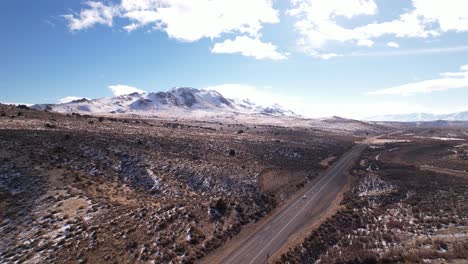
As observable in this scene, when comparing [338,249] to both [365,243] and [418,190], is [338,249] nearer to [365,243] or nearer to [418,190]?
[365,243]

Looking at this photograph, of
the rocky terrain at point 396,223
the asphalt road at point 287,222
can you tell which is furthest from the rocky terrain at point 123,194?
the rocky terrain at point 396,223

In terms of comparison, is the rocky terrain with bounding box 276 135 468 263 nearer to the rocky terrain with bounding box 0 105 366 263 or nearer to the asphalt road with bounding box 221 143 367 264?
the asphalt road with bounding box 221 143 367 264

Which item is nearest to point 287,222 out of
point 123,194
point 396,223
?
point 396,223

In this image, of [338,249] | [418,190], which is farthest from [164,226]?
[418,190]

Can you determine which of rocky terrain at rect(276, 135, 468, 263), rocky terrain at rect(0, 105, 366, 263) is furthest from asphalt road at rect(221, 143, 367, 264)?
rocky terrain at rect(0, 105, 366, 263)

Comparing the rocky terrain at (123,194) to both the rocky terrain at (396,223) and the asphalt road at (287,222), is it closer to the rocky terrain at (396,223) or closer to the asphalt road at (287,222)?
the asphalt road at (287,222)
